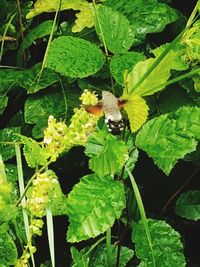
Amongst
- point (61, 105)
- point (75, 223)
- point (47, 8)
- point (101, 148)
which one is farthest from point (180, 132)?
point (47, 8)

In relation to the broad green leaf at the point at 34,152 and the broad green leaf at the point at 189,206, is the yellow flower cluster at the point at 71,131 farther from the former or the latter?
the broad green leaf at the point at 189,206

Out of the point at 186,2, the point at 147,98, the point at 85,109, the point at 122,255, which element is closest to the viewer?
the point at 85,109

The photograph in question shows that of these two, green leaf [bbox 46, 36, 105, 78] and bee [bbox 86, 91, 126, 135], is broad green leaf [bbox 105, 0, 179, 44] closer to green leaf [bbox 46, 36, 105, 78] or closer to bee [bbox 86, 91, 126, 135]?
green leaf [bbox 46, 36, 105, 78]

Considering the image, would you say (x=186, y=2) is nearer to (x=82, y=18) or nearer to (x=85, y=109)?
(x=82, y=18)

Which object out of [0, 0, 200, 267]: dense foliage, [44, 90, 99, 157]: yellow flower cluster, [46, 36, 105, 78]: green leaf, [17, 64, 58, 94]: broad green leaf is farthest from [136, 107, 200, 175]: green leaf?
[17, 64, 58, 94]: broad green leaf

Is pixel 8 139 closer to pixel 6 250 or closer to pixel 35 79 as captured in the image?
pixel 35 79

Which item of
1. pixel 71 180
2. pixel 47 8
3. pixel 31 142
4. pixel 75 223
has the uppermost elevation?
pixel 47 8
